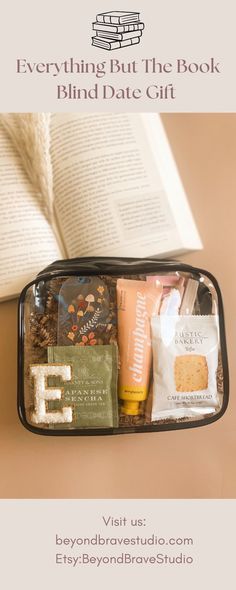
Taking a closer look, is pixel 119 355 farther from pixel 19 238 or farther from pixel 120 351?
pixel 19 238

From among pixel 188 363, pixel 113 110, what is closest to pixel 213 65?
pixel 113 110

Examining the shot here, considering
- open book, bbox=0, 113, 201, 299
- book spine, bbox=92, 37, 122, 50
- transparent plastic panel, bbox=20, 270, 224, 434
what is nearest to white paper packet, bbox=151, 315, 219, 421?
transparent plastic panel, bbox=20, 270, 224, 434

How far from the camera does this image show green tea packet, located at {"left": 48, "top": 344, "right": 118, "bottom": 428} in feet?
1.60

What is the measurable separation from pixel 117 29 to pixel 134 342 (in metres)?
0.37

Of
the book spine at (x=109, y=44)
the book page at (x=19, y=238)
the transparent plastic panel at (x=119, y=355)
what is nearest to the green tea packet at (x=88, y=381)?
the transparent plastic panel at (x=119, y=355)

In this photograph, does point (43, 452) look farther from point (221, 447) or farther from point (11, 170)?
point (11, 170)

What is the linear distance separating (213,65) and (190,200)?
0.17 meters

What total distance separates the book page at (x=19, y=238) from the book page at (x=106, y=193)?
0.10ft

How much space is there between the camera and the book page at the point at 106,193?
568 mm

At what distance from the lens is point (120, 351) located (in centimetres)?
50

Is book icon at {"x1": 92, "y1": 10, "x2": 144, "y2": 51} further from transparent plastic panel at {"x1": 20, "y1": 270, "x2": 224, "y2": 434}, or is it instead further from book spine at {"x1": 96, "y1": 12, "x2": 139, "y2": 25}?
transparent plastic panel at {"x1": 20, "y1": 270, "x2": 224, "y2": 434}

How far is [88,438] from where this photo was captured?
0.56 m
